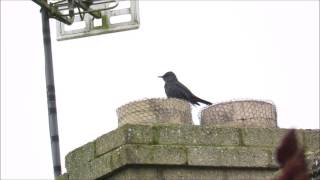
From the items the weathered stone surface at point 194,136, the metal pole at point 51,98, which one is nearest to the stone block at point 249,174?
the weathered stone surface at point 194,136

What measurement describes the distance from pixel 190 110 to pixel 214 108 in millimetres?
163

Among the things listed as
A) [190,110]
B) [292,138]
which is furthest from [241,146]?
[292,138]

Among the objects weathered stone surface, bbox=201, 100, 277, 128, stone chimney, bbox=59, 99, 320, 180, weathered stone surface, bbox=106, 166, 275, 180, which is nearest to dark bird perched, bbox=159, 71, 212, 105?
weathered stone surface, bbox=201, 100, 277, 128

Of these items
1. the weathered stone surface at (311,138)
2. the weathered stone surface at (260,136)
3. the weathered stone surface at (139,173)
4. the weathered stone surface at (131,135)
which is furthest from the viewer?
the weathered stone surface at (311,138)

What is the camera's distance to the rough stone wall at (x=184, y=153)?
5.11 m

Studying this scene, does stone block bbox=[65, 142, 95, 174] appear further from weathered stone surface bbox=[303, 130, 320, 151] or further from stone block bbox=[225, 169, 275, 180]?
weathered stone surface bbox=[303, 130, 320, 151]

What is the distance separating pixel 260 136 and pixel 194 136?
438 mm

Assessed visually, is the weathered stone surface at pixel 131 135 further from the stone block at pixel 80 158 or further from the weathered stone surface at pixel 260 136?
the weathered stone surface at pixel 260 136

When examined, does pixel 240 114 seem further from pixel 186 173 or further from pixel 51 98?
pixel 51 98

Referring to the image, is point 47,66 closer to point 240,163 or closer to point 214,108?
point 214,108

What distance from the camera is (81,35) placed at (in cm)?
784

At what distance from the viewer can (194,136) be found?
17.4ft

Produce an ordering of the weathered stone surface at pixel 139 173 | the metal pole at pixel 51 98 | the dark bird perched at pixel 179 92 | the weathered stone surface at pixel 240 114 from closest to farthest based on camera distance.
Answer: the weathered stone surface at pixel 139 173, the weathered stone surface at pixel 240 114, the dark bird perched at pixel 179 92, the metal pole at pixel 51 98

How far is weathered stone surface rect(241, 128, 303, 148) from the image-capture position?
17.8ft
